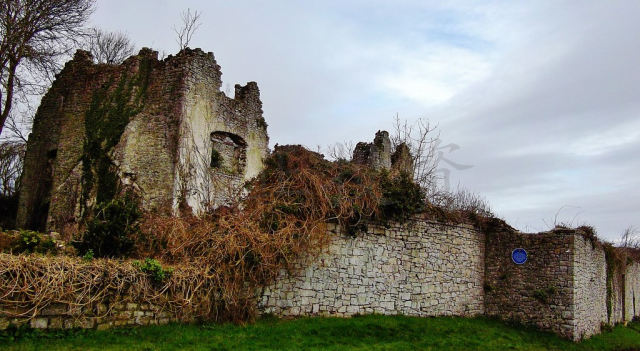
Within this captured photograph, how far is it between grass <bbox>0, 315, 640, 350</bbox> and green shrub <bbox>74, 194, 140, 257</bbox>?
2076mm

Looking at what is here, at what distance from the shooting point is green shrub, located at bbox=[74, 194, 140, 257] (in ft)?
35.2

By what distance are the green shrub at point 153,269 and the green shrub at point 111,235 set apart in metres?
1.15

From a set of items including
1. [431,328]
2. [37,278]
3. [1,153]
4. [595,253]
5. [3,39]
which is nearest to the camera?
[37,278]

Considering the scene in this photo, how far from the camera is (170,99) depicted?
1842 centimetres

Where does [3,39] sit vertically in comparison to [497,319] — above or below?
above

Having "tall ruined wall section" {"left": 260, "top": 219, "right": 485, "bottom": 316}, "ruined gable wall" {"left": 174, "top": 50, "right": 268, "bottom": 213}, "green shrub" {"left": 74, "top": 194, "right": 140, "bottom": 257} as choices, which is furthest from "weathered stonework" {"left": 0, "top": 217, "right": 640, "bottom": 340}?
"ruined gable wall" {"left": 174, "top": 50, "right": 268, "bottom": 213}

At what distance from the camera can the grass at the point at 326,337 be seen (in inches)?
341

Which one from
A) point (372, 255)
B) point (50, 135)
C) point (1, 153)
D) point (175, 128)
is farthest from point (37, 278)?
point (1, 153)

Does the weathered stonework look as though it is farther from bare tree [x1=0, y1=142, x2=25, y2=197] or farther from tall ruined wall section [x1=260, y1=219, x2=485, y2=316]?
bare tree [x1=0, y1=142, x2=25, y2=197]

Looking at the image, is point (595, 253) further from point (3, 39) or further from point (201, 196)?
point (3, 39)

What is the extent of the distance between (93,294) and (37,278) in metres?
0.99

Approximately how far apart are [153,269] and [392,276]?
6.57m

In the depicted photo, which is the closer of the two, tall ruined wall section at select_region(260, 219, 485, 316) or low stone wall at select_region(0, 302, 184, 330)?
low stone wall at select_region(0, 302, 184, 330)

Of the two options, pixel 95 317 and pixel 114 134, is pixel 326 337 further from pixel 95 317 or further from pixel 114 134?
pixel 114 134
